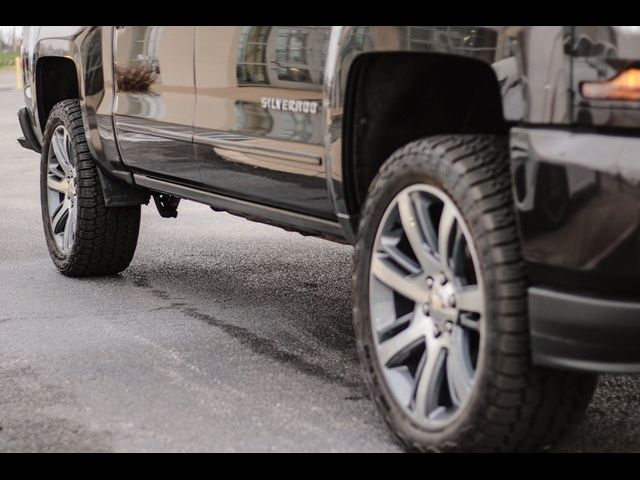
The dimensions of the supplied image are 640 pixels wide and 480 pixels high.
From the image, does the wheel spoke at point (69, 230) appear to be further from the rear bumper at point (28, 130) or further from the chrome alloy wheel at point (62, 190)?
the rear bumper at point (28, 130)

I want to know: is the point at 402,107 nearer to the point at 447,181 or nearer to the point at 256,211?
the point at 447,181

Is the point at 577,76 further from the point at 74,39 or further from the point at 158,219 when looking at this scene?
the point at 158,219

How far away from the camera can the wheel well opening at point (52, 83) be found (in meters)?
6.20

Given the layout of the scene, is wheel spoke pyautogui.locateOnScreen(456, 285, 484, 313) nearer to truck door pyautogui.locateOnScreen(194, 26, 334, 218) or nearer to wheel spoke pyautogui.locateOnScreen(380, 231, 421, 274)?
wheel spoke pyautogui.locateOnScreen(380, 231, 421, 274)

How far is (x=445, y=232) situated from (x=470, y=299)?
0.66 ft

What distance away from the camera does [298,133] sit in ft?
12.5

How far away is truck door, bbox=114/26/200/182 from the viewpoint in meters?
4.52

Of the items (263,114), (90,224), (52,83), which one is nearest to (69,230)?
(90,224)

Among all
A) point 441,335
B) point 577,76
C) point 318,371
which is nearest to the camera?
point 577,76

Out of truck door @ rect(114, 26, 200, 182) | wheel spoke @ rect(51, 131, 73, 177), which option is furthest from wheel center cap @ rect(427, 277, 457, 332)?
wheel spoke @ rect(51, 131, 73, 177)

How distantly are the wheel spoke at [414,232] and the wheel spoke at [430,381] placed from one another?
210 mm

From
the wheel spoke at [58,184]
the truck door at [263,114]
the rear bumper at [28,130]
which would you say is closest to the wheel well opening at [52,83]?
the rear bumper at [28,130]
